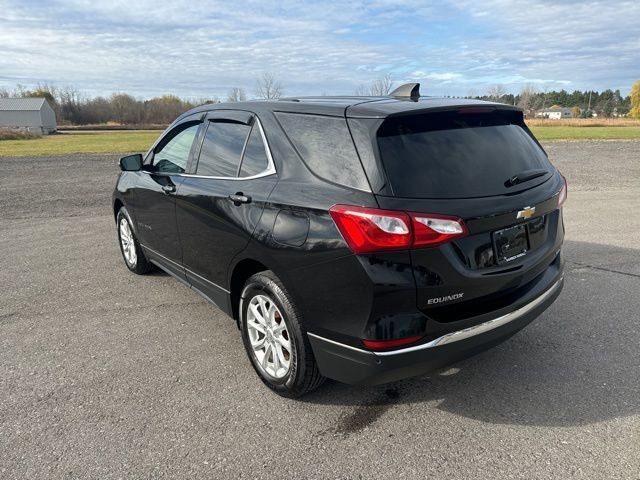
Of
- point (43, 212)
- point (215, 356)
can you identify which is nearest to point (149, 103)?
point (43, 212)

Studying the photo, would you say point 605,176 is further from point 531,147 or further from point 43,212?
point 43,212

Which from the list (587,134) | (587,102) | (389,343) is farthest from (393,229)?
(587,102)

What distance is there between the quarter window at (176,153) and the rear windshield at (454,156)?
2.10 meters

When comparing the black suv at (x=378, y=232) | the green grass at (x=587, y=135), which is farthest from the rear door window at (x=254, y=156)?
the green grass at (x=587, y=135)

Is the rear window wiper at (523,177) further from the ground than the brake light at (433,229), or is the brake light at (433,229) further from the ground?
the rear window wiper at (523,177)

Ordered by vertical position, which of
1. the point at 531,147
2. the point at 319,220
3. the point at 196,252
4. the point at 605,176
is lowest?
the point at 605,176

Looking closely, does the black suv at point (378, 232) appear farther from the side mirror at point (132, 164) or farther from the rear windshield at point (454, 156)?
the side mirror at point (132, 164)

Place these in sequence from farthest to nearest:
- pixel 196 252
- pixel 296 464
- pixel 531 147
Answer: pixel 196 252, pixel 531 147, pixel 296 464

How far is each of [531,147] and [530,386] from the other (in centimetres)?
157

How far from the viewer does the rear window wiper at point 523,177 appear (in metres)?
2.80

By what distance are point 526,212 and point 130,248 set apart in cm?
432

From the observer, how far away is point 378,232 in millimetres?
2350

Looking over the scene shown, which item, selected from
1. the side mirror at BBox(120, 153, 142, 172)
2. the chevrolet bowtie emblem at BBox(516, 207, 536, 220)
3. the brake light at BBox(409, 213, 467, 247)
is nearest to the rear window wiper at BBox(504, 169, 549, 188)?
the chevrolet bowtie emblem at BBox(516, 207, 536, 220)

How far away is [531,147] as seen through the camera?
326 centimetres
